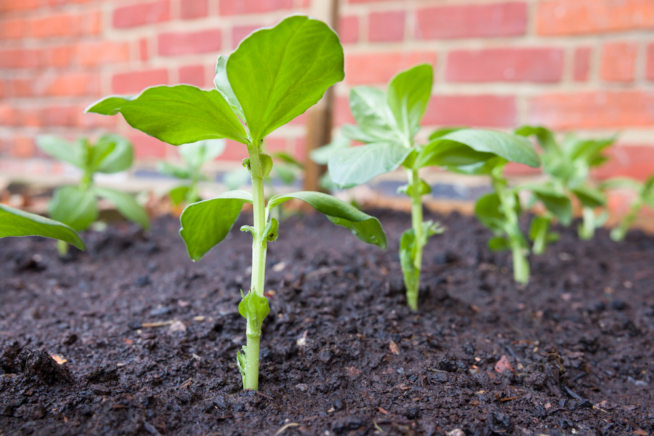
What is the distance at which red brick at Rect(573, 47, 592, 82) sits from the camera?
1.50m

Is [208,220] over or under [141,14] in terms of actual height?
under

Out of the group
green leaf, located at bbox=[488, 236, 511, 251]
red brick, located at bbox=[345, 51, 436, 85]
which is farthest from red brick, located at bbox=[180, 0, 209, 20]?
green leaf, located at bbox=[488, 236, 511, 251]

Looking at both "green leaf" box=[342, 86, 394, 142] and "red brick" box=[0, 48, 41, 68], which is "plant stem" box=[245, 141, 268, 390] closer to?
"green leaf" box=[342, 86, 394, 142]

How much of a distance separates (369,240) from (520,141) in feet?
0.88

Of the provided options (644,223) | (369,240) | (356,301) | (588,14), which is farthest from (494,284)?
(588,14)

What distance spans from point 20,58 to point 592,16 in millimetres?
2837

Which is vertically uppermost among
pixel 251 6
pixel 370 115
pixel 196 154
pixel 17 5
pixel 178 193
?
pixel 17 5

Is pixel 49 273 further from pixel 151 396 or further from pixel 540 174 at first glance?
pixel 540 174

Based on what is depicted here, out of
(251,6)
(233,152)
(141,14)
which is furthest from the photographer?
(141,14)

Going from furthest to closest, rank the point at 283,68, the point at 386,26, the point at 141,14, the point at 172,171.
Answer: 1. the point at 141,14
2. the point at 386,26
3. the point at 172,171
4. the point at 283,68

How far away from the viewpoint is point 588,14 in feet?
4.84

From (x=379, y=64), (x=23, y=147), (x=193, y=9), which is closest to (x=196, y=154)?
(x=379, y=64)

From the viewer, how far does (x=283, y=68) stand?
49 centimetres

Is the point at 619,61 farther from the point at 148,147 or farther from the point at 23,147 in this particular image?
the point at 23,147
